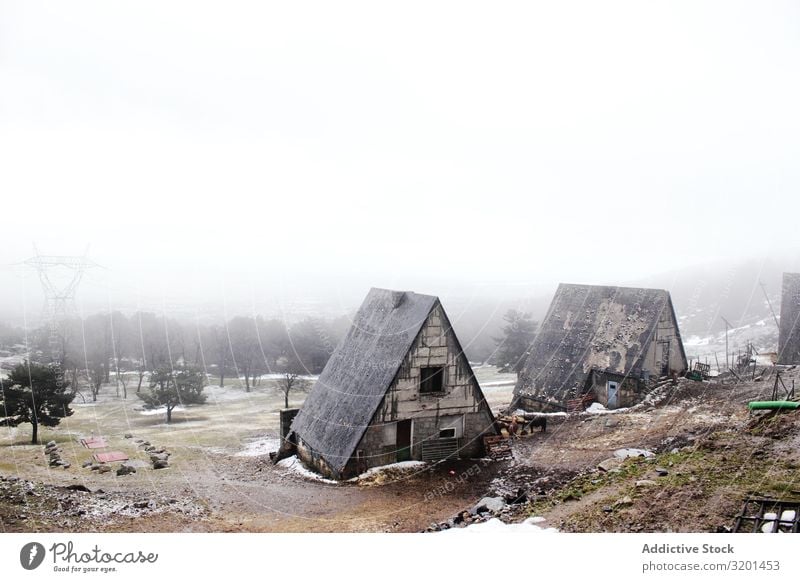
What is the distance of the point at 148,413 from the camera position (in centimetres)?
1575

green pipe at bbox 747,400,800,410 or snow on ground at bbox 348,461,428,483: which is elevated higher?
green pipe at bbox 747,400,800,410

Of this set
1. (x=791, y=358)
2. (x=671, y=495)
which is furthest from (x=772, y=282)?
(x=671, y=495)

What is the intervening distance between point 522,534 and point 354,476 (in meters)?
4.29

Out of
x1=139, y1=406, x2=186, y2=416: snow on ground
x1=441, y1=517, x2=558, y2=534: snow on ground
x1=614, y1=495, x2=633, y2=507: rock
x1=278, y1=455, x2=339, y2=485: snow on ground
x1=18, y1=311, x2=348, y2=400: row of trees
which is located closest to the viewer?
x1=441, y1=517, x2=558, y2=534: snow on ground

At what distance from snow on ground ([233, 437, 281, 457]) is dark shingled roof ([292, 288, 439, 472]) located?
1.21 m

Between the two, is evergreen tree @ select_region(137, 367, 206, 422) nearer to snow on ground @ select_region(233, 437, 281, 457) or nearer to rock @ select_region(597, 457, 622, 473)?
snow on ground @ select_region(233, 437, 281, 457)

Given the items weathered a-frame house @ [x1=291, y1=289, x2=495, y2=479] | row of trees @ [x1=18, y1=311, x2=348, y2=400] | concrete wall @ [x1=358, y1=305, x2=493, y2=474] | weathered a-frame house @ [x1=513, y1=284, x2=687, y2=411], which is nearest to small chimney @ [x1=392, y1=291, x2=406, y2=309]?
weathered a-frame house @ [x1=291, y1=289, x2=495, y2=479]

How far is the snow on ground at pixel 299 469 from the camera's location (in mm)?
11202

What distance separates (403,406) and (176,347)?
11.0 meters

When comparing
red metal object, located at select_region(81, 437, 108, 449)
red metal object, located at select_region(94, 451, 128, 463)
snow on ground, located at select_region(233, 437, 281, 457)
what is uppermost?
red metal object, located at select_region(81, 437, 108, 449)

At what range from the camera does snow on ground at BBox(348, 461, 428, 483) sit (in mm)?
10945

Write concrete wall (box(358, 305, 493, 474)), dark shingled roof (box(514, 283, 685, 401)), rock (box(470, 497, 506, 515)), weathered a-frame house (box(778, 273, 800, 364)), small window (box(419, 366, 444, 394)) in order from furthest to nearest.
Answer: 1. weathered a-frame house (box(778, 273, 800, 364))
2. dark shingled roof (box(514, 283, 685, 401))
3. small window (box(419, 366, 444, 394))
4. concrete wall (box(358, 305, 493, 474))
5. rock (box(470, 497, 506, 515))

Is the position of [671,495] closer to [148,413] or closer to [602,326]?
[602,326]

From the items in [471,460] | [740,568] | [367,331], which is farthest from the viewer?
[367,331]
